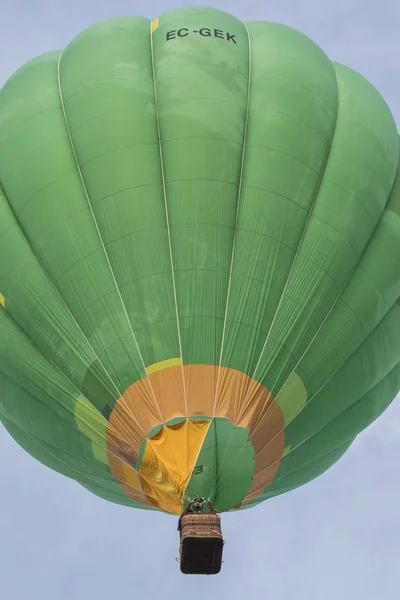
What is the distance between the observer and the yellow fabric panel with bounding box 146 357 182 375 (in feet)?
63.7

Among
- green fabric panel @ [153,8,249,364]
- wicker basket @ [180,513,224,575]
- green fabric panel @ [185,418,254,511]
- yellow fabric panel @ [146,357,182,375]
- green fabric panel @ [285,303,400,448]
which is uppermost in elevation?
green fabric panel @ [153,8,249,364]

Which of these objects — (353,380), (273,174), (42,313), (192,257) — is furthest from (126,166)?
(353,380)

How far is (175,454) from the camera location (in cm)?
1920

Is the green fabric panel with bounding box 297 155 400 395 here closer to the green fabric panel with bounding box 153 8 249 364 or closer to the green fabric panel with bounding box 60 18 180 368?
the green fabric panel with bounding box 153 8 249 364

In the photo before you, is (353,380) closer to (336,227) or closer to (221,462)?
(336,227)

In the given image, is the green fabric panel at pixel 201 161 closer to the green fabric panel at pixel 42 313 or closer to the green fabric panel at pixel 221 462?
the green fabric panel at pixel 221 462

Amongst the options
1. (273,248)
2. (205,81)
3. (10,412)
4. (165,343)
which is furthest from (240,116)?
(10,412)

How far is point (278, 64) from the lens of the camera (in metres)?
21.7

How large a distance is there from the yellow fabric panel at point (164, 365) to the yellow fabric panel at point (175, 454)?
29.5 inches

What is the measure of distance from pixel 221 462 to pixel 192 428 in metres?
0.64

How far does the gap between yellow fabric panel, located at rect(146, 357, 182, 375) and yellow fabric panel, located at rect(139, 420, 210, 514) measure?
0.75 metres

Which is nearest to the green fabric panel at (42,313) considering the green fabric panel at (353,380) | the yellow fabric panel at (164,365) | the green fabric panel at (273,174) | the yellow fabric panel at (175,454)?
the yellow fabric panel at (164,365)

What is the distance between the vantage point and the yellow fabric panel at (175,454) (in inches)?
755

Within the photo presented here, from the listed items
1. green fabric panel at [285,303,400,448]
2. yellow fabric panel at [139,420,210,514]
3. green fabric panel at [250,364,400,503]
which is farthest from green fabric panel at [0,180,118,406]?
green fabric panel at [250,364,400,503]
